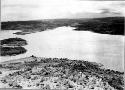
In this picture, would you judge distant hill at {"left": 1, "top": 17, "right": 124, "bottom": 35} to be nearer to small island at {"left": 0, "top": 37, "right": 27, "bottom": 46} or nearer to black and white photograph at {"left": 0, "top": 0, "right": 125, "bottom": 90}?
black and white photograph at {"left": 0, "top": 0, "right": 125, "bottom": 90}

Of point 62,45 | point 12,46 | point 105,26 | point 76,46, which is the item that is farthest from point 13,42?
point 105,26

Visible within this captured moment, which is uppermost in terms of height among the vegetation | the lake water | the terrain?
the vegetation

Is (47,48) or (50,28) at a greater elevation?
(50,28)

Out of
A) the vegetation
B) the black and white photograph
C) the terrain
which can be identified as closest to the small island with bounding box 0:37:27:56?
the black and white photograph

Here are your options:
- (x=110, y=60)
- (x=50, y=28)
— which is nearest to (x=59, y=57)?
(x=50, y=28)

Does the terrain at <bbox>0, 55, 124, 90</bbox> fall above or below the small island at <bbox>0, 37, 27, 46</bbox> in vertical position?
below

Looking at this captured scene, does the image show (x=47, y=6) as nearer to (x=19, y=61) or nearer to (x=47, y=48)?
(x=47, y=48)

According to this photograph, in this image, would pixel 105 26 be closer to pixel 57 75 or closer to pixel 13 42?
pixel 57 75
